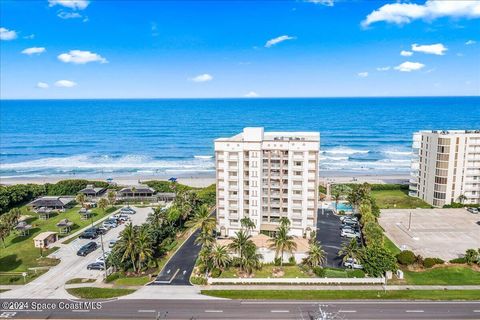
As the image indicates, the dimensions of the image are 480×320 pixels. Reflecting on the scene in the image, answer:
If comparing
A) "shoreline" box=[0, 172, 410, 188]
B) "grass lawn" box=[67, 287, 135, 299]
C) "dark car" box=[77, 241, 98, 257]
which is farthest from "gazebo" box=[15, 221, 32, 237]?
"shoreline" box=[0, 172, 410, 188]

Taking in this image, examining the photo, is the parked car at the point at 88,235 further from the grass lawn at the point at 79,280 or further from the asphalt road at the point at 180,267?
the asphalt road at the point at 180,267

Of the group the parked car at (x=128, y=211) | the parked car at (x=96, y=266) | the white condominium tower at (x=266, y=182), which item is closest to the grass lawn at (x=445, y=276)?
the white condominium tower at (x=266, y=182)

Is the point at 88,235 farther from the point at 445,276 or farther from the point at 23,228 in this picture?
the point at 445,276

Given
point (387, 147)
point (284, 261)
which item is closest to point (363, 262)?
point (284, 261)

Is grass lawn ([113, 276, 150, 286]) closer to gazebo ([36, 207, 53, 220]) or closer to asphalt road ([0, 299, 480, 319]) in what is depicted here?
asphalt road ([0, 299, 480, 319])

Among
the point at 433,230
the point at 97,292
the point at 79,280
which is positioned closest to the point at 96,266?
the point at 79,280
